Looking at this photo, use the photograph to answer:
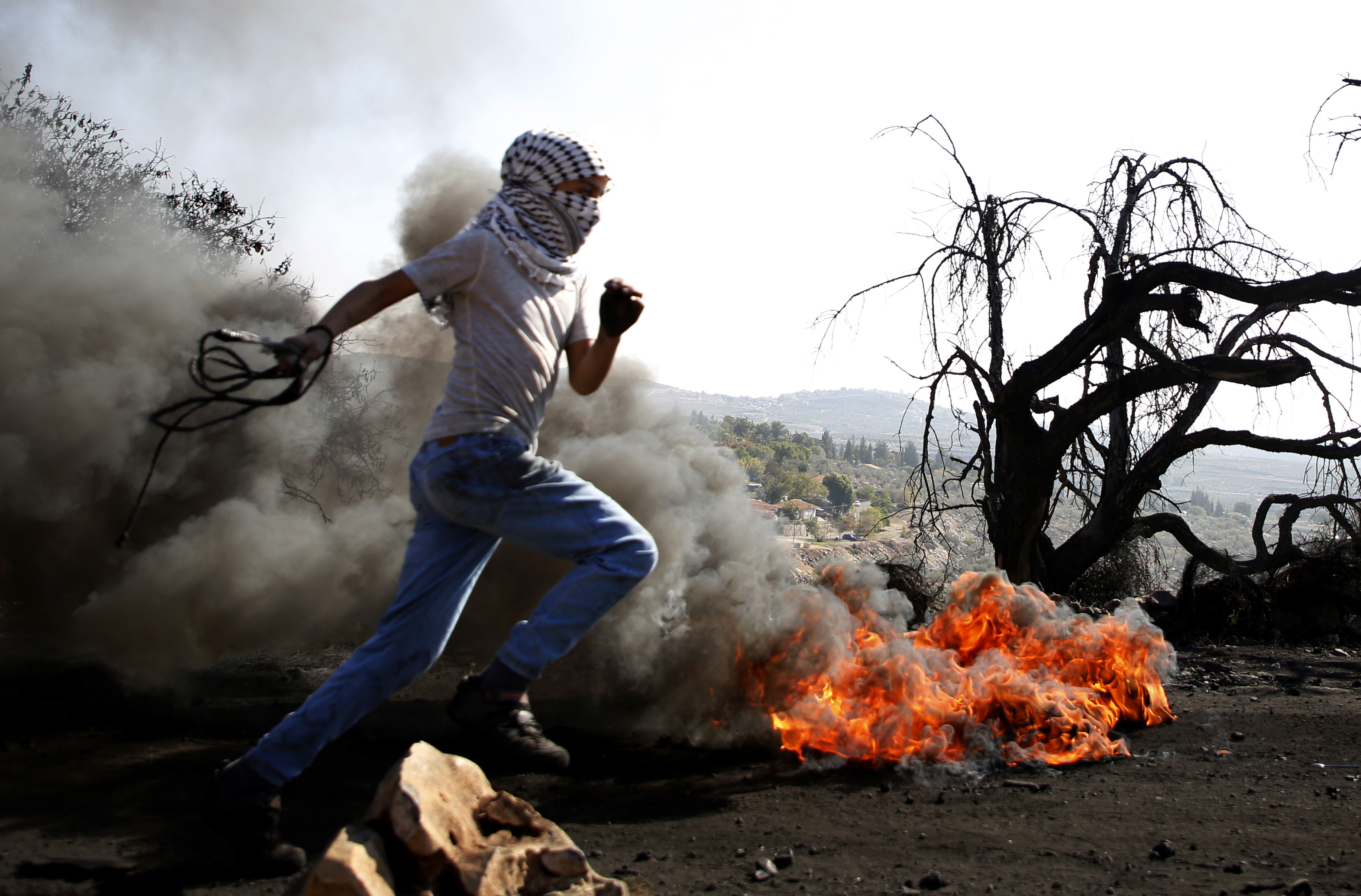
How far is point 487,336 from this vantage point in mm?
2764

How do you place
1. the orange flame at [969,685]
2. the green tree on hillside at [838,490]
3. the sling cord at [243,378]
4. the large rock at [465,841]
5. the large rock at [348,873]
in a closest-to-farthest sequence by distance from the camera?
the large rock at [348,873] → the large rock at [465,841] → the sling cord at [243,378] → the orange flame at [969,685] → the green tree on hillside at [838,490]

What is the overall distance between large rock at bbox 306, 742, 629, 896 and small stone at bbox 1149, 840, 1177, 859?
2.03m

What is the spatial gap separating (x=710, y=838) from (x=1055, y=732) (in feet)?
7.61

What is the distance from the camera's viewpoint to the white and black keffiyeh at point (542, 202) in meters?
2.86

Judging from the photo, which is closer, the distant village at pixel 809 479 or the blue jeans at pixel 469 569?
the blue jeans at pixel 469 569

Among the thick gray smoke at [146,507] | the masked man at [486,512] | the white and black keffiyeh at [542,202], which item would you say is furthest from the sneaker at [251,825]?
the thick gray smoke at [146,507]

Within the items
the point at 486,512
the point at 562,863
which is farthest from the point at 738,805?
the point at 486,512

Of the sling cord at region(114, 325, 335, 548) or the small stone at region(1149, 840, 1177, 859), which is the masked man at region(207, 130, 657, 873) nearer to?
the sling cord at region(114, 325, 335, 548)

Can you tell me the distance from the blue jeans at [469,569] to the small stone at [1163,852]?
2238 millimetres

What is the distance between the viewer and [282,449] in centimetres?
979

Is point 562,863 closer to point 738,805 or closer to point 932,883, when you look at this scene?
point 932,883

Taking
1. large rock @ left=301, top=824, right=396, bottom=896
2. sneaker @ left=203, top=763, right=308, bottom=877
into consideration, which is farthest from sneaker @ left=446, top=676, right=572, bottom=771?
sneaker @ left=203, top=763, right=308, bottom=877

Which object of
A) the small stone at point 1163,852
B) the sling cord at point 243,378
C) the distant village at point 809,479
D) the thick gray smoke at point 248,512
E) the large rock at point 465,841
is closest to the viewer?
the large rock at point 465,841

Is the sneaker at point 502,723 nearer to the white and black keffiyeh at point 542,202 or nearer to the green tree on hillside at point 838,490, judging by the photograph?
the white and black keffiyeh at point 542,202
